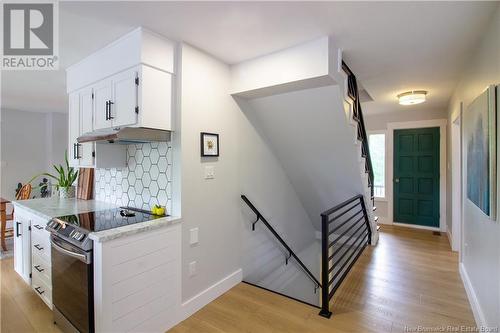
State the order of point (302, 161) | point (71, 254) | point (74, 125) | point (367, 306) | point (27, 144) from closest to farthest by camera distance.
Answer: point (71, 254)
point (367, 306)
point (74, 125)
point (302, 161)
point (27, 144)

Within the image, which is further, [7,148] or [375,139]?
[375,139]

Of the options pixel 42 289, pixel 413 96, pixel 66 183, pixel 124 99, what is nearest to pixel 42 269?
pixel 42 289

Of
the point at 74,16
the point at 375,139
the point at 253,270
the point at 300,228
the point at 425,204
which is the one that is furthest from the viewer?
the point at 375,139

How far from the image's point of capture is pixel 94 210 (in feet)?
8.20

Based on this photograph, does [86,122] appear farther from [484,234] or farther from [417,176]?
[417,176]

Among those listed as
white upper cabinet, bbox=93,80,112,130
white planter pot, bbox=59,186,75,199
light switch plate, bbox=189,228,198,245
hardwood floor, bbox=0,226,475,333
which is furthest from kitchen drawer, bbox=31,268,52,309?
white upper cabinet, bbox=93,80,112,130

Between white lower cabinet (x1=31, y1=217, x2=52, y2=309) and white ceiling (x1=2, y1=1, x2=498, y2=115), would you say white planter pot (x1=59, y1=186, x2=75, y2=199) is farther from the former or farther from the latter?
white ceiling (x1=2, y1=1, x2=498, y2=115)

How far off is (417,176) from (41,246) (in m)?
6.03

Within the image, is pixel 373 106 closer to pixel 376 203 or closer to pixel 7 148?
pixel 376 203

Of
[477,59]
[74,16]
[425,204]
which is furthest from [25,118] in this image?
[425,204]

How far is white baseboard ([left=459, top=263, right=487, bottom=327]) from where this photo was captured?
2.00 meters

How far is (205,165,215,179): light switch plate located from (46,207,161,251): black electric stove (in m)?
0.59

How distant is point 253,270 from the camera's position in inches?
121

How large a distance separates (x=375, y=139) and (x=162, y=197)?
4.95 meters
